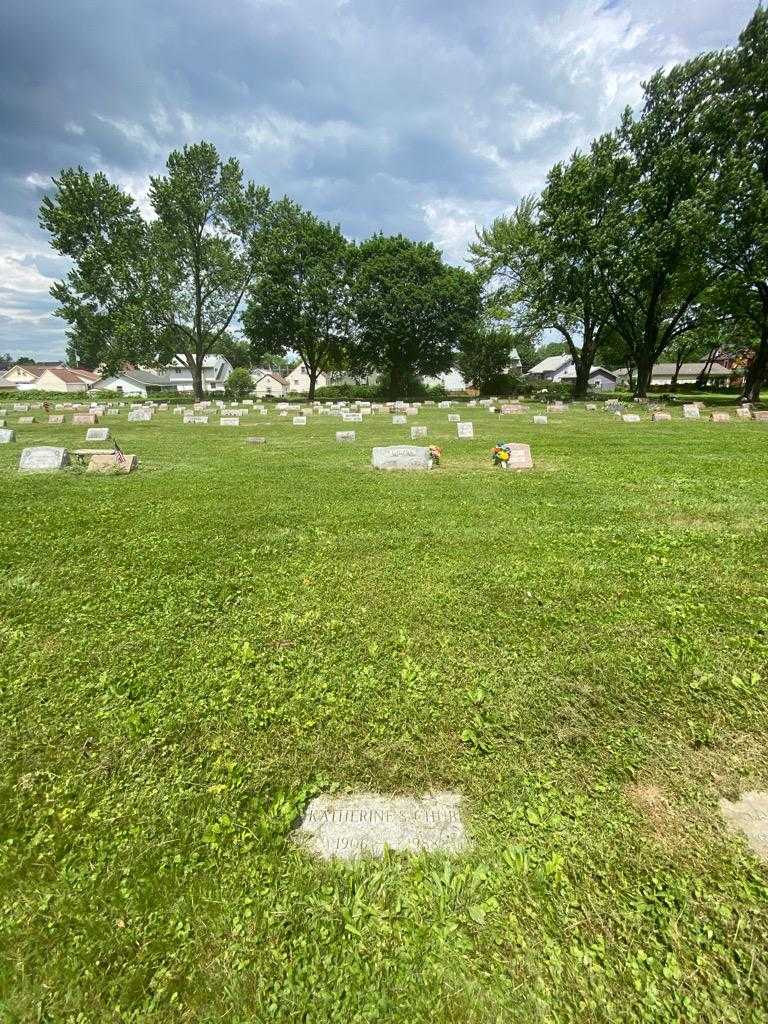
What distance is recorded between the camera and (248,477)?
32.2 feet

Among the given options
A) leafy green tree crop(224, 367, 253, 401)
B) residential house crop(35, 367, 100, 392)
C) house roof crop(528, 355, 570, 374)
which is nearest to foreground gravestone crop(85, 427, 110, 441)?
leafy green tree crop(224, 367, 253, 401)

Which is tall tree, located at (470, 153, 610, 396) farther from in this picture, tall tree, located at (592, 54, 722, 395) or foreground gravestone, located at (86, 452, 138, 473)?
foreground gravestone, located at (86, 452, 138, 473)

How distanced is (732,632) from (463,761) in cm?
277

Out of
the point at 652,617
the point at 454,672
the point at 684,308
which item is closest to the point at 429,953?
the point at 454,672

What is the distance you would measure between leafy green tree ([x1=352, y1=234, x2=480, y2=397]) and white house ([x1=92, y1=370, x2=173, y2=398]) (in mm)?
46138

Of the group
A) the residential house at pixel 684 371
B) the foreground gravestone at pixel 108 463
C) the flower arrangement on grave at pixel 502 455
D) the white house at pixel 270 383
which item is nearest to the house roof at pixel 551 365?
the residential house at pixel 684 371

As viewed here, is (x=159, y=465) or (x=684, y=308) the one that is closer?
(x=159, y=465)

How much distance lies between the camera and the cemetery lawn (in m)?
1.69

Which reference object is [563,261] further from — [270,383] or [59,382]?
[59,382]

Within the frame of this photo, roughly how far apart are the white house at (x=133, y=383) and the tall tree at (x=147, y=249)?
34.9 metres

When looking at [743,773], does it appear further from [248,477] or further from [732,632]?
[248,477]

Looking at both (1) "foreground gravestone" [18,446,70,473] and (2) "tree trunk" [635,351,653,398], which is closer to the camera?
(1) "foreground gravestone" [18,446,70,473]

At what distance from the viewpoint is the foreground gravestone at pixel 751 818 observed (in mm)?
2138

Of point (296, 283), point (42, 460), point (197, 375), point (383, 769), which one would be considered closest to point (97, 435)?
point (42, 460)
